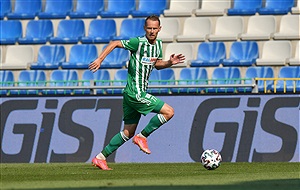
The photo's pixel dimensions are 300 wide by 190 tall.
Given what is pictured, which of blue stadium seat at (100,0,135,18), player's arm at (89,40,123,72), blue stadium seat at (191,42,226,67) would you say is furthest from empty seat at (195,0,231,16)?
player's arm at (89,40,123,72)

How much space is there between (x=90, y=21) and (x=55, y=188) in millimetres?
13931

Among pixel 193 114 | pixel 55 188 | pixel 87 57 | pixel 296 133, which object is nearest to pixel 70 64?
pixel 87 57

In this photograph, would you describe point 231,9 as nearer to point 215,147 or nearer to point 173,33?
point 173,33

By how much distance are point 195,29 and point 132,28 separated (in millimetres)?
1533

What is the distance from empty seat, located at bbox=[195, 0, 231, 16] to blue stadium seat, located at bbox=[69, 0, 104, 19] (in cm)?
258

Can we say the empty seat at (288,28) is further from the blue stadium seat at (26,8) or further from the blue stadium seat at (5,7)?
the blue stadium seat at (5,7)

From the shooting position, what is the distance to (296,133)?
1527cm

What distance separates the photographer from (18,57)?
71.4 feet

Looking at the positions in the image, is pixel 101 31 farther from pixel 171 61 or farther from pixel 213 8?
pixel 171 61

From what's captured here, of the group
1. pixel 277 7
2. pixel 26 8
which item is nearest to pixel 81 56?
pixel 26 8

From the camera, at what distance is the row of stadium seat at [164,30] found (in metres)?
20.0

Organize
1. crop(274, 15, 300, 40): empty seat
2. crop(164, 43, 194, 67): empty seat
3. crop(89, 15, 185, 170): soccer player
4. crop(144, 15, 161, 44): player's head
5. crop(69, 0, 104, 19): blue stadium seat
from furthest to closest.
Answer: crop(69, 0, 104, 19): blue stadium seat < crop(164, 43, 194, 67): empty seat < crop(274, 15, 300, 40): empty seat < crop(89, 15, 185, 170): soccer player < crop(144, 15, 161, 44): player's head

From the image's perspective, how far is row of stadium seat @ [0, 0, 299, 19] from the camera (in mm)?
20453

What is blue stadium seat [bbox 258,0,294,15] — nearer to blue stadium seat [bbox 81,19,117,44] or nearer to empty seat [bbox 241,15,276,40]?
empty seat [bbox 241,15,276,40]
